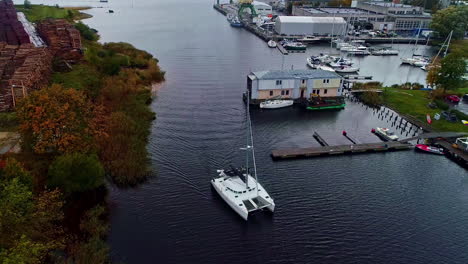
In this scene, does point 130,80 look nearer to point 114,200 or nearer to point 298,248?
point 114,200

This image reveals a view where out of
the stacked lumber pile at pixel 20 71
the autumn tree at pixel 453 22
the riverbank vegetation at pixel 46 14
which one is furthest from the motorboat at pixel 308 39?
the riverbank vegetation at pixel 46 14

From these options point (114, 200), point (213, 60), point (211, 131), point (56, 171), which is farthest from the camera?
point (213, 60)

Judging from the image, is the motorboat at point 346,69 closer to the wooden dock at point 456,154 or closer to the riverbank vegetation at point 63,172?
the wooden dock at point 456,154

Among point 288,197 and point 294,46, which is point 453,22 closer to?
point 294,46

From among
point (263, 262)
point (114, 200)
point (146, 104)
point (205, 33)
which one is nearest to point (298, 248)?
point (263, 262)

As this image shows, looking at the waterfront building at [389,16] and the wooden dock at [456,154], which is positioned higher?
the waterfront building at [389,16]

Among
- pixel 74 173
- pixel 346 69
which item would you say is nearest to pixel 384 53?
pixel 346 69
